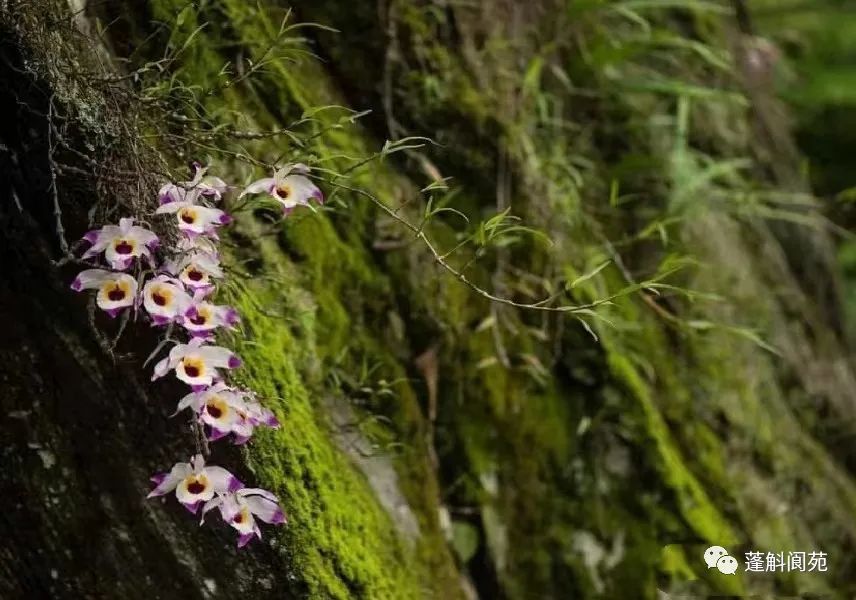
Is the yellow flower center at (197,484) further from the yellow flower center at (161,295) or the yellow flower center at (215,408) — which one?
the yellow flower center at (161,295)

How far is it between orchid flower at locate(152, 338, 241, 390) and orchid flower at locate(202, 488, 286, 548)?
17 cm

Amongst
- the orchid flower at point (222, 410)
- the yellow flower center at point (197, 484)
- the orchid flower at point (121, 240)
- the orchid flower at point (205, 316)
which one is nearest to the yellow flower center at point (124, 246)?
the orchid flower at point (121, 240)

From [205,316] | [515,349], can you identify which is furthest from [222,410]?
[515,349]

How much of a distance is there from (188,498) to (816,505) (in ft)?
5.69

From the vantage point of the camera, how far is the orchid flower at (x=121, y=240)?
1041 mm

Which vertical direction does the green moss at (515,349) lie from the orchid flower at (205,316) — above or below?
below

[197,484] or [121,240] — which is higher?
[121,240]

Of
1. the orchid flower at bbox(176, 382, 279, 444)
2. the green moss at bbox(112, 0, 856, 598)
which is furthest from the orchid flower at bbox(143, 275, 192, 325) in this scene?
the green moss at bbox(112, 0, 856, 598)

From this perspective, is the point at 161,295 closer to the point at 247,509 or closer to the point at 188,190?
the point at 188,190

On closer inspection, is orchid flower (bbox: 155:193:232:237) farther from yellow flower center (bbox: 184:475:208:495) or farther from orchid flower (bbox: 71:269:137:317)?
yellow flower center (bbox: 184:475:208:495)

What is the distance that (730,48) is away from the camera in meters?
2.66

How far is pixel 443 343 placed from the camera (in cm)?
166

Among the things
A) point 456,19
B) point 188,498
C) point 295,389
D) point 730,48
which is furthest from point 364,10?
point 730,48

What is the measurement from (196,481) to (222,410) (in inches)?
4.2
